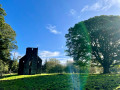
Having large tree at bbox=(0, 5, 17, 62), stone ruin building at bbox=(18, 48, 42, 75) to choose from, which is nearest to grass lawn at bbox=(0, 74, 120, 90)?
large tree at bbox=(0, 5, 17, 62)

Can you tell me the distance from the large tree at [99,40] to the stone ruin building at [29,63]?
47.7 ft

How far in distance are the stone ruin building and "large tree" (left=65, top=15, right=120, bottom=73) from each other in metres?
14.5

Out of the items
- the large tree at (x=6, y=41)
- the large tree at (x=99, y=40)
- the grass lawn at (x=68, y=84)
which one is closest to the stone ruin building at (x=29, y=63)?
the large tree at (x=6, y=41)

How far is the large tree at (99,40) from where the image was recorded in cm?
1888

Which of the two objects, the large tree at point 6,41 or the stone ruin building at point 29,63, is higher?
the large tree at point 6,41

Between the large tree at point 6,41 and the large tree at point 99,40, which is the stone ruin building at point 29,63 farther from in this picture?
the large tree at point 99,40

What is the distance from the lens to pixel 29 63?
28516mm

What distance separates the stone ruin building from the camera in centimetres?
2778

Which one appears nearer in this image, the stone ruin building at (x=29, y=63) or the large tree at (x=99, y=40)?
the large tree at (x=99, y=40)

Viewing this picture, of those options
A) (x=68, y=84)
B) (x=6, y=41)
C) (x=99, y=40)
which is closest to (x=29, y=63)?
(x=6, y=41)

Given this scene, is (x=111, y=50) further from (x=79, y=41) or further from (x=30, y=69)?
(x=30, y=69)

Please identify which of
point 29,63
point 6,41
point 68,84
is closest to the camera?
point 68,84

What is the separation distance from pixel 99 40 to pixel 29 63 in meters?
23.1

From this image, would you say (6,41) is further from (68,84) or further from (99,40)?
→ (99,40)
